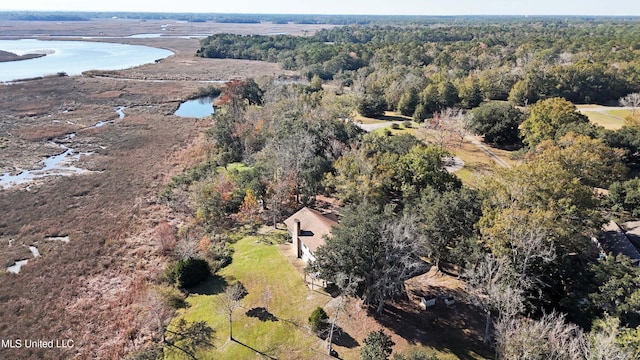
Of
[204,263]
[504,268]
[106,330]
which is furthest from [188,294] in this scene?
[504,268]

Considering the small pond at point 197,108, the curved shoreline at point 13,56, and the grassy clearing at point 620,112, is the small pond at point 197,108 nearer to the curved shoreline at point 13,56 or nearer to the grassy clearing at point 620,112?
the grassy clearing at point 620,112

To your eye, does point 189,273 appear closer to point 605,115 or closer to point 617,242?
point 617,242

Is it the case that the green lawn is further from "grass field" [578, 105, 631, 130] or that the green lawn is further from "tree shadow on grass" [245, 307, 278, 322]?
"grass field" [578, 105, 631, 130]

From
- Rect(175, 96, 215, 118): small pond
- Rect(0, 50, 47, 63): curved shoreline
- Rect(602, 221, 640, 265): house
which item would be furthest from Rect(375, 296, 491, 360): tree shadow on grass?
Rect(0, 50, 47, 63): curved shoreline

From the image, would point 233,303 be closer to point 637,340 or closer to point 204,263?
point 204,263

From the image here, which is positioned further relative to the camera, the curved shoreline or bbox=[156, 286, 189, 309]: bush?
the curved shoreline

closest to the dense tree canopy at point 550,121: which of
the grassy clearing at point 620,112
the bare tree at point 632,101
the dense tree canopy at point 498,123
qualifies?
the dense tree canopy at point 498,123

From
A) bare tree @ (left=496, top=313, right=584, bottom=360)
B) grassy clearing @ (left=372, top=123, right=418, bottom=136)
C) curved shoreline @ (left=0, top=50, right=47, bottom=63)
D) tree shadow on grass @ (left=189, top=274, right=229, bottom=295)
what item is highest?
curved shoreline @ (left=0, top=50, right=47, bottom=63)
